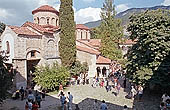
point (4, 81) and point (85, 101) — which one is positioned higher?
point (4, 81)

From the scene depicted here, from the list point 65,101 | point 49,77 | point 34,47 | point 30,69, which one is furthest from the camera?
point 30,69

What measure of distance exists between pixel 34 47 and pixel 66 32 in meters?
4.47

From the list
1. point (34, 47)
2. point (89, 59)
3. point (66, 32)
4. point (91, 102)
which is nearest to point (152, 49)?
point (91, 102)

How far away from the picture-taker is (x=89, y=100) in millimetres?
14016

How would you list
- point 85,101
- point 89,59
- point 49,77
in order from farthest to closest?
point 89,59
point 49,77
point 85,101

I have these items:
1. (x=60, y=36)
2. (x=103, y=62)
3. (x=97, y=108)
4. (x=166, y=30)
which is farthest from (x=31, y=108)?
(x=103, y=62)

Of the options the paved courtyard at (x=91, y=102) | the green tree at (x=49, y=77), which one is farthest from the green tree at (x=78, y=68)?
the paved courtyard at (x=91, y=102)

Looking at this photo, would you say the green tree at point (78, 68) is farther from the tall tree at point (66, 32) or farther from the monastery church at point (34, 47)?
the tall tree at point (66, 32)

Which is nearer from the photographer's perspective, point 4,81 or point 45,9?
point 4,81

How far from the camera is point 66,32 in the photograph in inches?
830

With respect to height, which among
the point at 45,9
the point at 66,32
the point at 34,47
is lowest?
the point at 34,47

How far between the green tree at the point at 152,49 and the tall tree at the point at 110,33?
13.4 metres

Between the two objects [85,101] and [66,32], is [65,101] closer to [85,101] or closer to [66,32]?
[85,101]

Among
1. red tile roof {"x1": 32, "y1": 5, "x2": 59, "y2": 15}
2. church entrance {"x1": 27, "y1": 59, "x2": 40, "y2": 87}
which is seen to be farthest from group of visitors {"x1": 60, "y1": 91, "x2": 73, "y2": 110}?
red tile roof {"x1": 32, "y1": 5, "x2": 59, "y2": 15}
